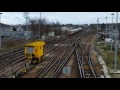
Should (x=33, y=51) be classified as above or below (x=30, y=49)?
below
